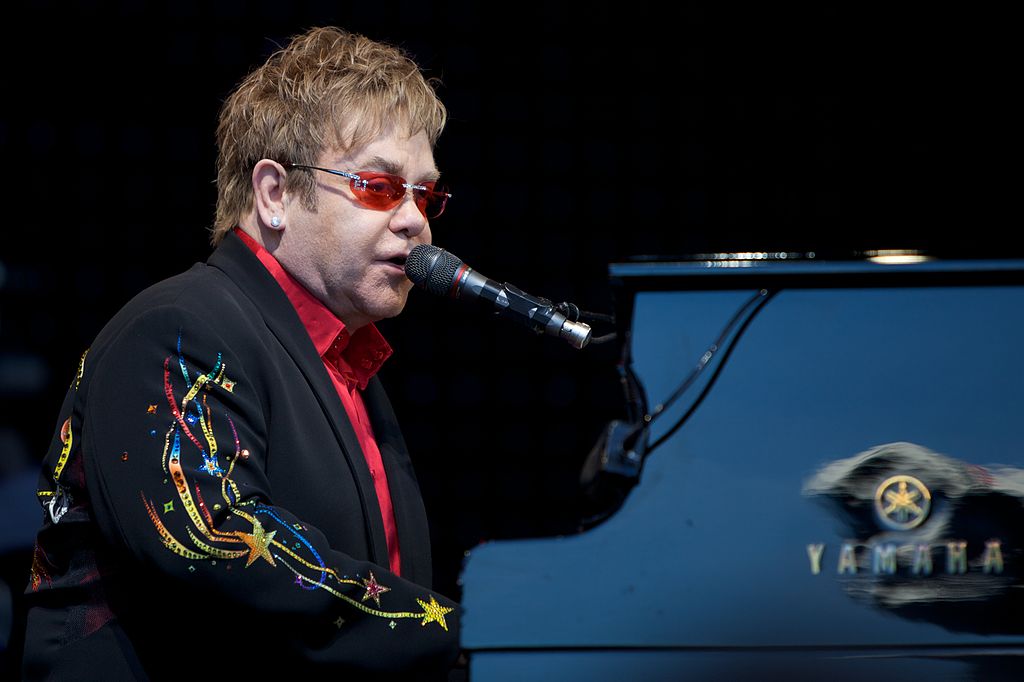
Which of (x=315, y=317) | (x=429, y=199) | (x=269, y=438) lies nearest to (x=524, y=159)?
(x=429, y=199)

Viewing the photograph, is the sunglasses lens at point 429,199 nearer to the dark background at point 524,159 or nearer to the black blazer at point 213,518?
the black blazer at point 213,518

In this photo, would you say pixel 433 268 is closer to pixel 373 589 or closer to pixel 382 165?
pixel 382 165

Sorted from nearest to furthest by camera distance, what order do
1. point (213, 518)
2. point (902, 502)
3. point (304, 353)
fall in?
1. point (902, 502)
2. point (213, 518)
3. point (304, 353)

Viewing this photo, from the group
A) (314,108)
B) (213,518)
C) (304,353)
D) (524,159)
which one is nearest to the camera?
(213,518)

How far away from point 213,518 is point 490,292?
480 mm

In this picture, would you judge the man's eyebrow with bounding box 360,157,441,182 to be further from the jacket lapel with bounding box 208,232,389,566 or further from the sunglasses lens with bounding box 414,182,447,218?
the jacket lapel with bounding box 208,232,389,566

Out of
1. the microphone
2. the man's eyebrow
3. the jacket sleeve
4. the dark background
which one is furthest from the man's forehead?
the dark background

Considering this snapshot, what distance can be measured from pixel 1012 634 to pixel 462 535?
73.5 inches

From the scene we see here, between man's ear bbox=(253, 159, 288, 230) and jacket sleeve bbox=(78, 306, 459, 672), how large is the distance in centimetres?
36

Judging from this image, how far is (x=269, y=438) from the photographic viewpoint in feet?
5.03

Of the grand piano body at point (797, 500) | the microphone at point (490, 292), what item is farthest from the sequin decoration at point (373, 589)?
the microphone at point (490, 292)

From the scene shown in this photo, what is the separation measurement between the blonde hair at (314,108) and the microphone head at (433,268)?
0.73 feet

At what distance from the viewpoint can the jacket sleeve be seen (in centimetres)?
135

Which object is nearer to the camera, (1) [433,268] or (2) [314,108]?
(1) [433,268]
